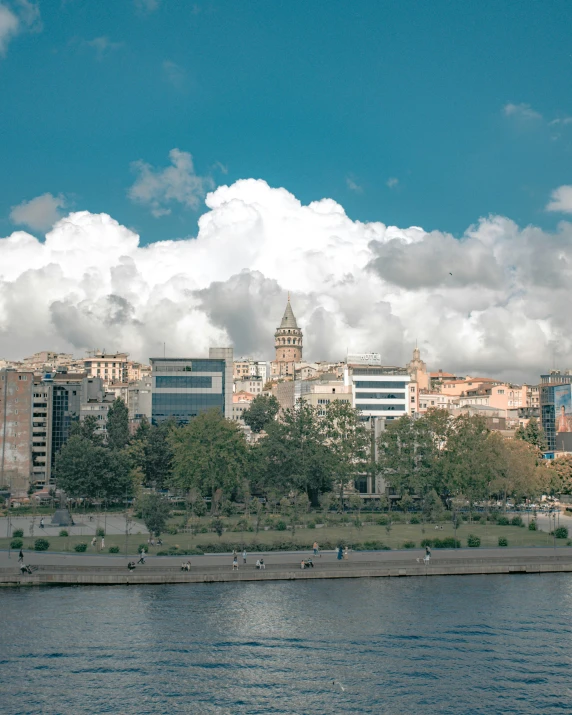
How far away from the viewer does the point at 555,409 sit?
182 m

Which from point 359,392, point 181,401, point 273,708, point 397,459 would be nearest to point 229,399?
point 181,401

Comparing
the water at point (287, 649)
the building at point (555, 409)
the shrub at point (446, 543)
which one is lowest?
the water at point (287, 649)

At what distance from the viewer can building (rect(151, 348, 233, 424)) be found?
6166 inches

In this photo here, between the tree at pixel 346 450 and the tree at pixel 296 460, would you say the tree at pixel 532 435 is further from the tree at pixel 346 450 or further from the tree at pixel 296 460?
the tree at pixel 296 460

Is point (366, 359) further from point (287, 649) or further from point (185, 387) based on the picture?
point (287, 649)

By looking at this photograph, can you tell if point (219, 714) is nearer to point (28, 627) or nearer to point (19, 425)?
point (28, 627)

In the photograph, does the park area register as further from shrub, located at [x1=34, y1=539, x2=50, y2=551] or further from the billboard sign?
the billboard sign

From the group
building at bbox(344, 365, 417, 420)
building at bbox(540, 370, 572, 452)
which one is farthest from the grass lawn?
building at bbox(540, 370, 572, 452)

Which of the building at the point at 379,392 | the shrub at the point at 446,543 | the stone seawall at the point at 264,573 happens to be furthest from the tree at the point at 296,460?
the building at the point at 379,392

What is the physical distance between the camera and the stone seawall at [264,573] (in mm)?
61906

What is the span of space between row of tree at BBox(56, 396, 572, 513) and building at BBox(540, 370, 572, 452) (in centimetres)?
6043

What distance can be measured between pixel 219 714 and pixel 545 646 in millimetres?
19556

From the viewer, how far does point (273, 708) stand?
126 ft

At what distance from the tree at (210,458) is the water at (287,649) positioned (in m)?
46.8
